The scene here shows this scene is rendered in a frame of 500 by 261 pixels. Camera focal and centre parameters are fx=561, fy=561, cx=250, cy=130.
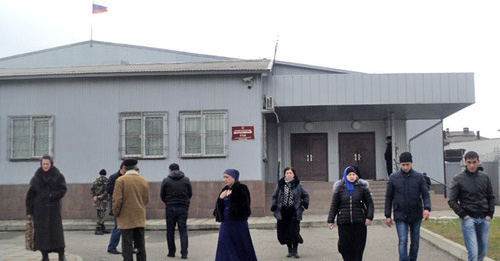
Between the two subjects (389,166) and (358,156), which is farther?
(358,156)

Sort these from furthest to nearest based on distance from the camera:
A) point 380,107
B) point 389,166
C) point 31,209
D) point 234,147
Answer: point 389,166
point 380,107
point 234,147
point 31,209

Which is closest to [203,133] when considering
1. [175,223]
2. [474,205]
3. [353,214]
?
[175,223]

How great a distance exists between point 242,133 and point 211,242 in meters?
5.63

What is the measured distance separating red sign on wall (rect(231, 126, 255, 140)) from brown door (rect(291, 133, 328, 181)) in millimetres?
5802

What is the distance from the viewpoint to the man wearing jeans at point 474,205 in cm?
820

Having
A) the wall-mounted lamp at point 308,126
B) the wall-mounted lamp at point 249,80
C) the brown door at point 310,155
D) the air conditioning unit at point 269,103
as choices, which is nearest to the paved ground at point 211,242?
the air conditioning unit at point 269,103

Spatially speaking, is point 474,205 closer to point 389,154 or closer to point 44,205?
point 44,205

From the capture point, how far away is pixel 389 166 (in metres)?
22.1

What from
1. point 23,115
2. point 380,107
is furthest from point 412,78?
point 23,115

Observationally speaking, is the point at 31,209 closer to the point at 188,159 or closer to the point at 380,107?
the point at 188,159

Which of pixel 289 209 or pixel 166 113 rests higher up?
pixel 166 113

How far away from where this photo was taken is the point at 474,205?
323 inches

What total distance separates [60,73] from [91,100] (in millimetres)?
1354

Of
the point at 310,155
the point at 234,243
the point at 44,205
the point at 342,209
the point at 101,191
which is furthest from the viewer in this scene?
the point at 310,155
